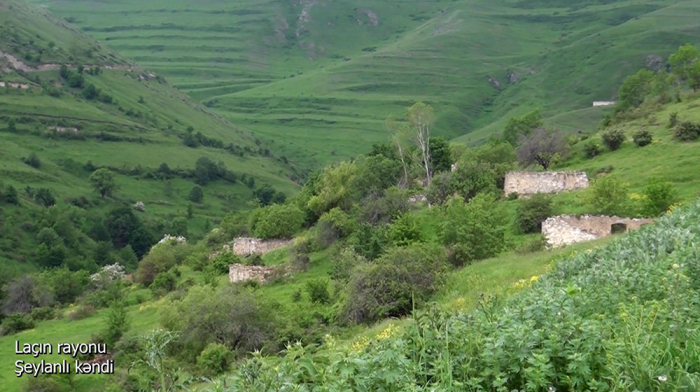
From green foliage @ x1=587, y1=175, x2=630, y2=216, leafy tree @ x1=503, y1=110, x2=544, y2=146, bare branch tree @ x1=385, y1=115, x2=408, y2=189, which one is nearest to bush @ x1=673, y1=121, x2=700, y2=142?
green foliage @ x1=587, y1=175, x2=630, y2=216

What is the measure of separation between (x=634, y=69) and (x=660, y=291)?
7887 inches

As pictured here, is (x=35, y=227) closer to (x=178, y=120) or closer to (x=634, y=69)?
(x=178, y=120)

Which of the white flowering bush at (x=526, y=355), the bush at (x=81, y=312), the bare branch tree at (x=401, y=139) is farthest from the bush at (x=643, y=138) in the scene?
the bush at (x=81, y=312)

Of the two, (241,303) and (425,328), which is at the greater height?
(425,328)

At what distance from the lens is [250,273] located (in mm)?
41625

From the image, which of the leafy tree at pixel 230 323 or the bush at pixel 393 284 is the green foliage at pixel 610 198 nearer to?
the bush at pixel 393 284

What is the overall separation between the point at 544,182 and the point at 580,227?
12.4m

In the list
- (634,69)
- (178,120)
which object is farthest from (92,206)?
(634,69)

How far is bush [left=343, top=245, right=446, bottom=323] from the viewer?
2148 cm

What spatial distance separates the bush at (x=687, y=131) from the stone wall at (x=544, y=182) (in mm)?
8412

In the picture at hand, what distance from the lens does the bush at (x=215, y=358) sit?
2397 cm

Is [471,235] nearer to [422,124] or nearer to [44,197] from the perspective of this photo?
[422,124]

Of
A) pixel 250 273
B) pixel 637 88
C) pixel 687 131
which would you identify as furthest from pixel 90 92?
pixel 687 131

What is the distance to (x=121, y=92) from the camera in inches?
6540
